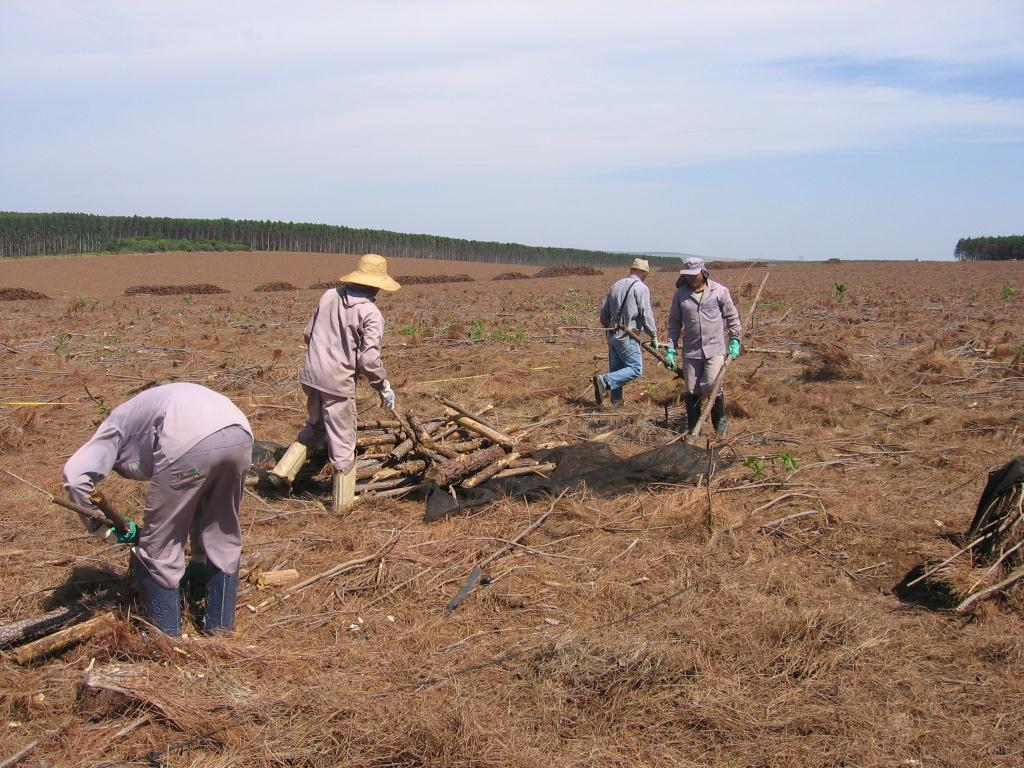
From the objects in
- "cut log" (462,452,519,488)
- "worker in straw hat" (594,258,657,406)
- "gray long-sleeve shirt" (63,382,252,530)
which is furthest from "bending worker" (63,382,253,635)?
"worker in straw hat" (594,258,657,406)

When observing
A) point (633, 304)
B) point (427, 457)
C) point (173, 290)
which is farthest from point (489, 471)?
point (173, 290)

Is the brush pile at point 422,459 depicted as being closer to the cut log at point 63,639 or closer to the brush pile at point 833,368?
the cut log at point 63,639

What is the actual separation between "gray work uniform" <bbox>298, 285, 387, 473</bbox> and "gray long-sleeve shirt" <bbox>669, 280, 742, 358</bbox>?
2.88 metres

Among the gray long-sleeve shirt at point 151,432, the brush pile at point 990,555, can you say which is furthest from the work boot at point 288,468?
the brush pile at point 990,555

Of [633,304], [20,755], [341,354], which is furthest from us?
[633,304]

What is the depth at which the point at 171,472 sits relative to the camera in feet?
12.0

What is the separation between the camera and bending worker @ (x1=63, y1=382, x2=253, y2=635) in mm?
3641

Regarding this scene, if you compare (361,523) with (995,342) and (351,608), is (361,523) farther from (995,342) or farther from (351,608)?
(995,342)

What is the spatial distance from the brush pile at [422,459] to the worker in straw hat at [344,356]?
0.42m

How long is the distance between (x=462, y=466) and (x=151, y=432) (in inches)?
109

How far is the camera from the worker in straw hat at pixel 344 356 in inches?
222

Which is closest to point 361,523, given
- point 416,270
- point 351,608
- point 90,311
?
point 351,608

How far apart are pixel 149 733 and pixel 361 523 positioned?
2.45 meters

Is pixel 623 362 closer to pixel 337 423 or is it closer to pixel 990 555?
pixel 337 423
